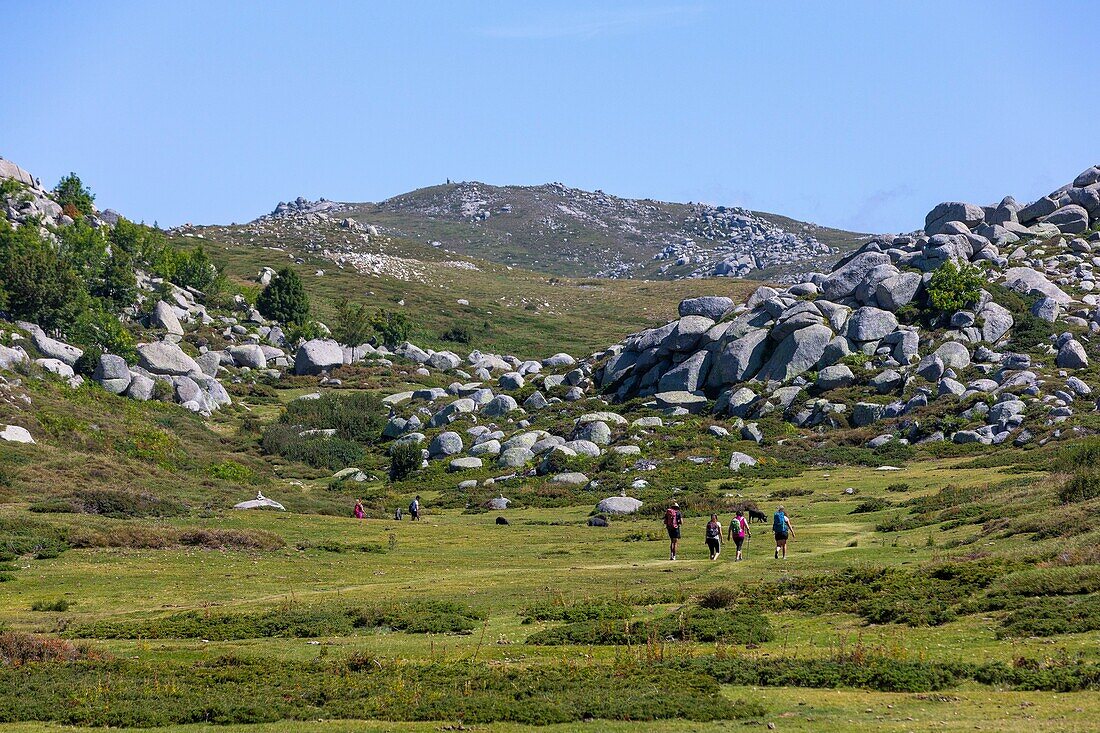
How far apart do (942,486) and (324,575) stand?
34.2 m

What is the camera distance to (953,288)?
93.3m

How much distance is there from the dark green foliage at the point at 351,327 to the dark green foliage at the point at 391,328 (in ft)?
4.29

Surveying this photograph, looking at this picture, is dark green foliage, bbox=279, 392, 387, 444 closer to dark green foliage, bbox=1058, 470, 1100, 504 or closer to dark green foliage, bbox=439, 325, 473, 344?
dark green foliage, bbox=439, 325, 473, 344

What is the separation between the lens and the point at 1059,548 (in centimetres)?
3095

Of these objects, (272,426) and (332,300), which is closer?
(272,426)

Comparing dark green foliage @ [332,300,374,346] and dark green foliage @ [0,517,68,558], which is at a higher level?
dark green foliage @ [332,300,374,346]

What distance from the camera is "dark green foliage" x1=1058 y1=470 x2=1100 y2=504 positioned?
3834cm

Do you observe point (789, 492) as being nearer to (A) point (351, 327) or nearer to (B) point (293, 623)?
(B) point (293, 623)

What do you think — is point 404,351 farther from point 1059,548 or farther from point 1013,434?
point 1059,548

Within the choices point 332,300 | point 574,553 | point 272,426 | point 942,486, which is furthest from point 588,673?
point 332,300

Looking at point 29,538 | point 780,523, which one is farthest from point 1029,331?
point 29,538

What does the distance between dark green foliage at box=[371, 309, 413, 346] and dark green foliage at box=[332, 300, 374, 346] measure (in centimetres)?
131

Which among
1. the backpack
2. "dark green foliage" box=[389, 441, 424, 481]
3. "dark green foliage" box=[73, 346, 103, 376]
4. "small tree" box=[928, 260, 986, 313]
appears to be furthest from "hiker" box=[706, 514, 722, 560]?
"dark green foliage" box=[73, 346, 103, 376]

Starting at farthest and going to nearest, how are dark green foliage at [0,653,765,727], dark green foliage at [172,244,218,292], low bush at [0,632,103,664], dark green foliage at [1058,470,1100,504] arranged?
dark green foliage at [172,244,218,292], dark green foliage at [1058,470,1100,504], low bush at [0,632,103,664], dark green foliage at [0,653,765,727]
